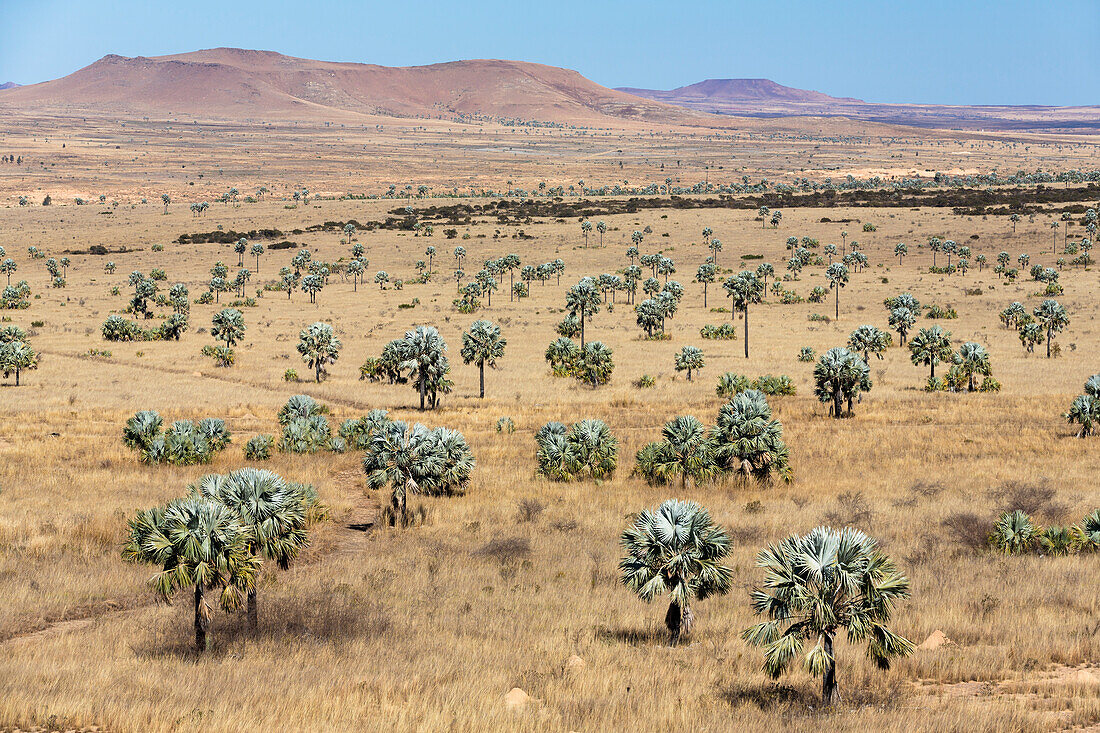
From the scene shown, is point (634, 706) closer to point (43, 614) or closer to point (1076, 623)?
point (1076, 623)

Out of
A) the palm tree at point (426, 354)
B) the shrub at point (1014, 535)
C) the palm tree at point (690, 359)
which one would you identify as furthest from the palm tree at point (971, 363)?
the palm tree at point (426, 354)

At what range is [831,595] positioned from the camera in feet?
61.3

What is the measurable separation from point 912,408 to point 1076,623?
37.1 metres

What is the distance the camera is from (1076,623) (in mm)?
24031

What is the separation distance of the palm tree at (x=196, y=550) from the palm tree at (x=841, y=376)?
4095cm

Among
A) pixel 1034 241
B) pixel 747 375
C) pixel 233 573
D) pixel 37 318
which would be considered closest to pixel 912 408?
pixel 747 375

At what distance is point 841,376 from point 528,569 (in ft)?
103

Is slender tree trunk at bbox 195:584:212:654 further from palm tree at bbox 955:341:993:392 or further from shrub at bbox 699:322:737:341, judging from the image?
shrub at bbox 699:322:737:341

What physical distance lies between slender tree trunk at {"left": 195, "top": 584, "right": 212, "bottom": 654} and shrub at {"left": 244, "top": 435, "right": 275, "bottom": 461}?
23558 mm

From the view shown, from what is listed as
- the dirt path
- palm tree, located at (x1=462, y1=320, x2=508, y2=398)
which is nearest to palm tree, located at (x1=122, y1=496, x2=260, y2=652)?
the dirt path

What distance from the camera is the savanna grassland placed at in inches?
762

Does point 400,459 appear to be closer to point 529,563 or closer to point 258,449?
point 529,563

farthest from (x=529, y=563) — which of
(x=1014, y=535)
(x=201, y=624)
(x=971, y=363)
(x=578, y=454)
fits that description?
(x=971, y=363)

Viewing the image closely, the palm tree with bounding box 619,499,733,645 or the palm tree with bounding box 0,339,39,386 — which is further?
the palm tree with bounding box 0,339,39,386
